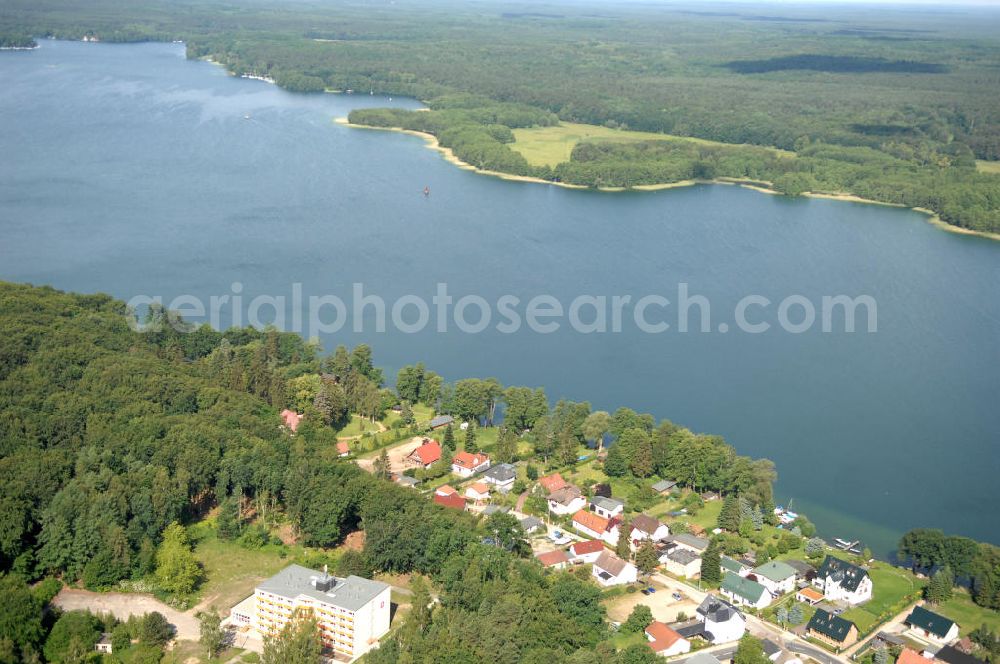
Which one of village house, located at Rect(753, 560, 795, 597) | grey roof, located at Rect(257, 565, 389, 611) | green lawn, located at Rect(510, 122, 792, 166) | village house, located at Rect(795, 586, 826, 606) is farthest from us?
green lawn, located at Rect(510, 122, 792, 166)

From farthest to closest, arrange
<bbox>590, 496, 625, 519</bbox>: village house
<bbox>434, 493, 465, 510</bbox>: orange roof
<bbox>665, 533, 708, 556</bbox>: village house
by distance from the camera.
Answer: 1. <bbox>590, 496, 625, 519</bbox>: village house
2. <bbox>434, 493, 465, 510</bbox>: orange roof
3. <bbox>665, 533, 708, 556</bbox>: village house

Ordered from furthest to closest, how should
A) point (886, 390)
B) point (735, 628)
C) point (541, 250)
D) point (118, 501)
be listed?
point (541, 250) → point (886, 390) → point (118, 501) → point (735, 628)

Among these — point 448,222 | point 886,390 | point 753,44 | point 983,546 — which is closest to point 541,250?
point 448,222

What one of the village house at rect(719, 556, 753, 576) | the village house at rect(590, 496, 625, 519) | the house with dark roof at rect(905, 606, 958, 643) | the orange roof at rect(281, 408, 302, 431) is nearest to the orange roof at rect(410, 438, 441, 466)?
the orange roof at rect(281, 408, 302, 431)

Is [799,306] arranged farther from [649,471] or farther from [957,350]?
[649,471]

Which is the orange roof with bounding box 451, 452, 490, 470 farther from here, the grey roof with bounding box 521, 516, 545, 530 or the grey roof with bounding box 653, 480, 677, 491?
the grey roof with bounding box 653, 480, 677, 491

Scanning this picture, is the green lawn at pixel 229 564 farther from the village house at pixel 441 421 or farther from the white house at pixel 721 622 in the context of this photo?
the white house at pixel 721 622
